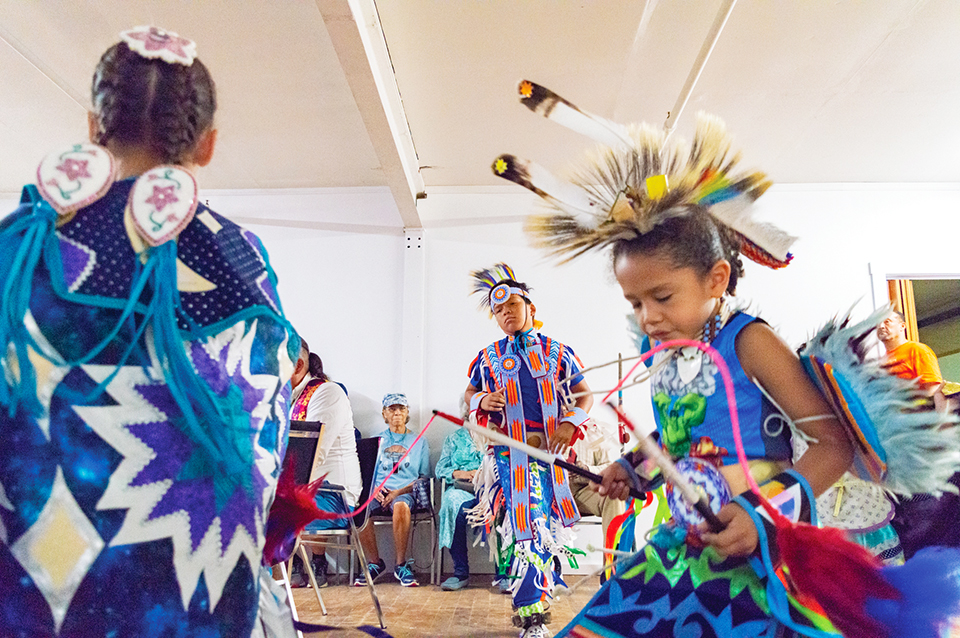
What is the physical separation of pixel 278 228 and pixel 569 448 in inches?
163

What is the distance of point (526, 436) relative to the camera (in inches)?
132

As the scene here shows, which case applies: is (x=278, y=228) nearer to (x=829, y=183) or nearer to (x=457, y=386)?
(x=457, y=386)

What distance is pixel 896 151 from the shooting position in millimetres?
5887

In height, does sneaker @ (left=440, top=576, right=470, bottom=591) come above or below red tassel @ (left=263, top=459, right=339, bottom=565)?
below

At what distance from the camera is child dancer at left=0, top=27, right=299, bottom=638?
0.84 m

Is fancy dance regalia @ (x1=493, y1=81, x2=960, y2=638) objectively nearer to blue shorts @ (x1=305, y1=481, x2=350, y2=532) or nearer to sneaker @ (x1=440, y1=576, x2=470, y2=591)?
blue shorts @ (x1=305, y1=481, x2=350, y2=532)

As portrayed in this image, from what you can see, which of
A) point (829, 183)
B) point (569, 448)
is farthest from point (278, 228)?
point (829, 183)

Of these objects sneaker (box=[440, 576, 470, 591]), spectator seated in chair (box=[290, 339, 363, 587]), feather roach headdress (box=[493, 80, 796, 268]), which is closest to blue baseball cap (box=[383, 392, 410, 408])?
spectator seated in chair (box=[290, 339, 363, 587])

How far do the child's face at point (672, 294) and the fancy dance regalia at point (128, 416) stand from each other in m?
0.75

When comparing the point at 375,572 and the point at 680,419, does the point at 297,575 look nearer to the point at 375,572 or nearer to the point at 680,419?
the point at 375,572

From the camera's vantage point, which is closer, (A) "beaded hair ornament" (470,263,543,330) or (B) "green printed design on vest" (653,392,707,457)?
(B) "green printed design on vest" (653,392,707,457)

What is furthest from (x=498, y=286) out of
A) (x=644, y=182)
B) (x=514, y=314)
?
(x=644, y=182)

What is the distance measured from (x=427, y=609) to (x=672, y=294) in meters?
3.13

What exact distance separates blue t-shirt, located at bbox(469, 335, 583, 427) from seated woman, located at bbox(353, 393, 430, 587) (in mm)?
1481
